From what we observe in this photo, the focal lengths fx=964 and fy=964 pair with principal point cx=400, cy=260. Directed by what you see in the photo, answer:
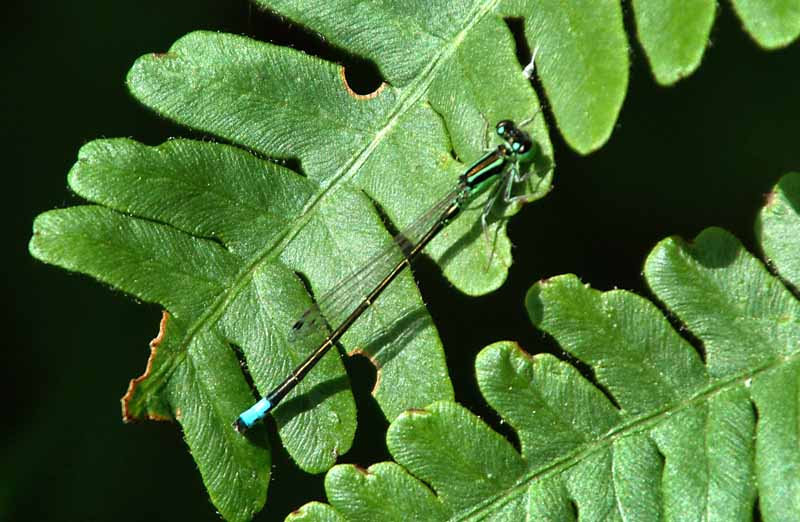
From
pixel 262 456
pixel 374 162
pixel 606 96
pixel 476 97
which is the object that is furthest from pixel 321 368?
pixel 606 96

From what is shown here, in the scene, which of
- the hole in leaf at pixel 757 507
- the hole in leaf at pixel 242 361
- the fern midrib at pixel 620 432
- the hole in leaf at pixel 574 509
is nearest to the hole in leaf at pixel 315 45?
the hole in leaf at pixel 242 361

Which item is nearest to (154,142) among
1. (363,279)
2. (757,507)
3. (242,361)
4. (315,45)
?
(315,45)

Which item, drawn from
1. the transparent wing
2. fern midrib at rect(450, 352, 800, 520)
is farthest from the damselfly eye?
fern midrib at rect(450, 352, 800, 520)

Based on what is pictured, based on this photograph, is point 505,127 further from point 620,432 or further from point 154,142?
point 154,142

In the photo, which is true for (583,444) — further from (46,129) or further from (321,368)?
(46,129)

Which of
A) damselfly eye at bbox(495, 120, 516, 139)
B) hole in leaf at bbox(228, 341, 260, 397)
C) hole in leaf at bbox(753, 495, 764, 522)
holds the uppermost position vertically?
damselfly eye at bbox(495, 120, 516, 139)

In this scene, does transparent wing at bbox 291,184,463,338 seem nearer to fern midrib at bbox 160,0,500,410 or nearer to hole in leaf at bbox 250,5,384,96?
fern midrib at bbox 160,0,500,410
